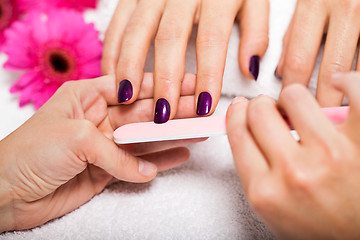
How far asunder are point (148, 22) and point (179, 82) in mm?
160

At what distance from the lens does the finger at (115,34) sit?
703mm

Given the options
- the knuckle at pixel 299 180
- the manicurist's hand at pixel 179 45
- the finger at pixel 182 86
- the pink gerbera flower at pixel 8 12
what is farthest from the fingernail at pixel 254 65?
the pink gerbera flower at pixel 8 12

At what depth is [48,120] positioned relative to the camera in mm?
525

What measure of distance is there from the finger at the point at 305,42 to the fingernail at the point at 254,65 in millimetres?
54

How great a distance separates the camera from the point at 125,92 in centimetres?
58

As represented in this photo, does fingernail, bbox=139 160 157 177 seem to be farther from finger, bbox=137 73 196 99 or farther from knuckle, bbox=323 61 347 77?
knuckle, bbox=323 61 347 77

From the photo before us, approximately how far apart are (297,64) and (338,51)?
72mm

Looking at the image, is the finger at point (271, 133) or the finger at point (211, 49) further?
the finger at point (211, 49)

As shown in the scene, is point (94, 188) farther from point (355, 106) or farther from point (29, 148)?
point (355, 106)

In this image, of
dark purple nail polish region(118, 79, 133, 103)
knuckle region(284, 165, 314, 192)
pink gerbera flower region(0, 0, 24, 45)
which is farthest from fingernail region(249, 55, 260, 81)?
pink gerbera flower region(0, 0, 24, 45)

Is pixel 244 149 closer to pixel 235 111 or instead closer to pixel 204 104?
pixel 235 111

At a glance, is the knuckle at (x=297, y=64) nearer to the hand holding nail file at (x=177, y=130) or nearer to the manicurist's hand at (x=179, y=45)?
the manicurist's hand at (x=179, y=45)

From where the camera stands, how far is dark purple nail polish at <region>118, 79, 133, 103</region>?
577 millimetres

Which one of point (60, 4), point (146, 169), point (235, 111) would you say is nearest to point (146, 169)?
point (146, 169)
